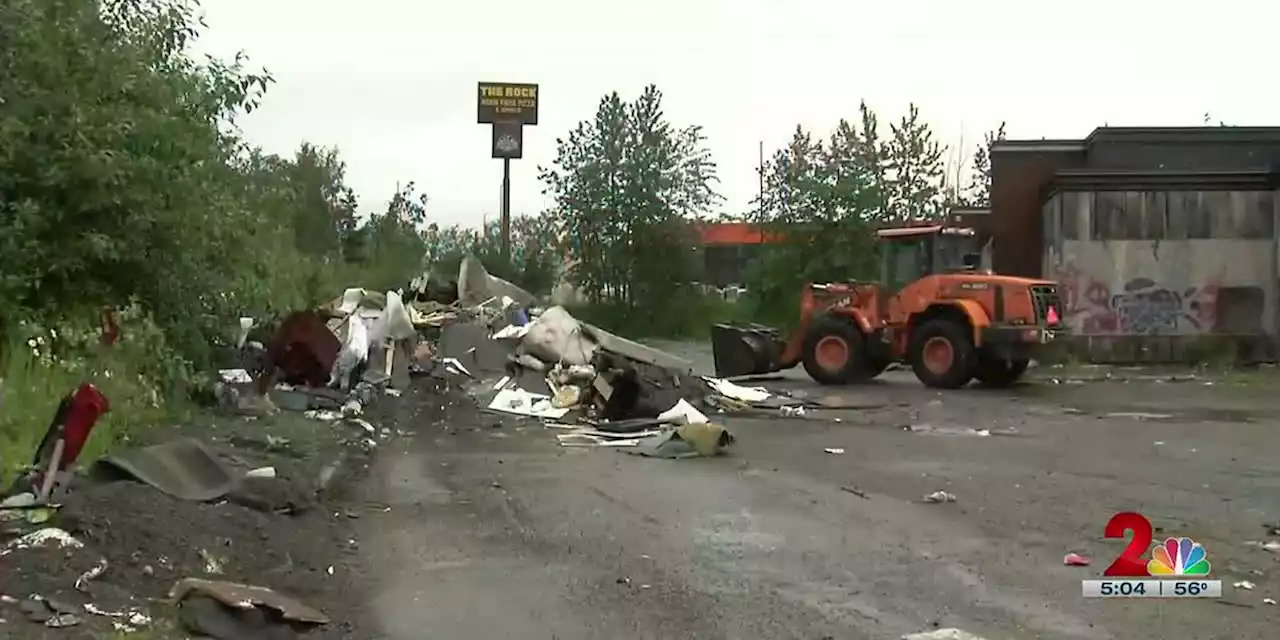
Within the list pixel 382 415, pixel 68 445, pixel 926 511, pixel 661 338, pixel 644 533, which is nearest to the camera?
pixel 68 445

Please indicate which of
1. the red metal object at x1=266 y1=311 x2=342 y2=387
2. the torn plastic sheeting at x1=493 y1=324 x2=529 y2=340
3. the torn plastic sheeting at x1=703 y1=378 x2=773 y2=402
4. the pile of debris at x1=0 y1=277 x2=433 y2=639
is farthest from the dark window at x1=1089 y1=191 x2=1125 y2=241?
the pile of debris at x1=0 y1=277 x2=433 y2=639

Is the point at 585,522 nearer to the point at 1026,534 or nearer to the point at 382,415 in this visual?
the point at 1026,534

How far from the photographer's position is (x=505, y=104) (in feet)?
161

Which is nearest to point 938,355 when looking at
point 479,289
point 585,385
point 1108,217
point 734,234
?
point 585,385

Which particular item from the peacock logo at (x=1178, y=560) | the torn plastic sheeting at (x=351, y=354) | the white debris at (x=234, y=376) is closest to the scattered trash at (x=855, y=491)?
the peacock logo at (x=1178, y=560)

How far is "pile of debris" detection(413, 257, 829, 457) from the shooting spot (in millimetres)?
15297

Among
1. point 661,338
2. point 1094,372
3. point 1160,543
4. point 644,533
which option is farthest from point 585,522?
point 661,338

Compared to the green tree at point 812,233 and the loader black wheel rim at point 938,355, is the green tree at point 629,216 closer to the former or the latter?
the green tree at point 812,233

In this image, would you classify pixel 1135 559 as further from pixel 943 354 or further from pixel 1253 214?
pixel 1253 214

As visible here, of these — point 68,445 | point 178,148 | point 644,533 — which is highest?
point 178,148

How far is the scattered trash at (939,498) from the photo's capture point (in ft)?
35.0

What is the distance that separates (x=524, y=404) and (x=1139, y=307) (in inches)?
665

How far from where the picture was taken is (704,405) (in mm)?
18469

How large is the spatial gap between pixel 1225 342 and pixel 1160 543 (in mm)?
22552
